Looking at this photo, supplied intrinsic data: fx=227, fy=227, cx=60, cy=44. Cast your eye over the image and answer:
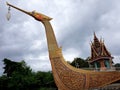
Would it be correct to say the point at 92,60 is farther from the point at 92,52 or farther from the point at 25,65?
the point at 25,65

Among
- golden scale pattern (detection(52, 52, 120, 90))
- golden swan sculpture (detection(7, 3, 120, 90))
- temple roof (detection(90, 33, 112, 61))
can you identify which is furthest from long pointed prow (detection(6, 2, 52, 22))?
temple roof (detection(90, 33, 112, 61))

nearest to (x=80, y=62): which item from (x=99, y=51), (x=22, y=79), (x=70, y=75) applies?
(x=22, y=79)

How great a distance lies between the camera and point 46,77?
26.5m

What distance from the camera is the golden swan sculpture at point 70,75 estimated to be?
42.3 feet

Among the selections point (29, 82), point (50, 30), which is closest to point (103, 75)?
point (50, 30)

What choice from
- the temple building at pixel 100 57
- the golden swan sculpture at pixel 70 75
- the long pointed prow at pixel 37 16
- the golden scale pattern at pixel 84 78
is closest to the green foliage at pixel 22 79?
the temple building at pixel 100 57

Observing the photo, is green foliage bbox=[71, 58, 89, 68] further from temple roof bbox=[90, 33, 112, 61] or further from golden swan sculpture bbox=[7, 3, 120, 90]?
golden swan sculpture bbox=[7, 3, 120, 90]

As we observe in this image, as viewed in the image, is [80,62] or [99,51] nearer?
[99,51]

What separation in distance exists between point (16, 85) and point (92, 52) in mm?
9108

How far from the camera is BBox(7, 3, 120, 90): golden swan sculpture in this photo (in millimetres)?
12883

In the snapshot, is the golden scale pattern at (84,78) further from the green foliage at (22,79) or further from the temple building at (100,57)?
the green foliage at (22,79)

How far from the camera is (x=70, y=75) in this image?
1307 cm

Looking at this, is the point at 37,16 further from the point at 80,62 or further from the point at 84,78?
the point at 80,62

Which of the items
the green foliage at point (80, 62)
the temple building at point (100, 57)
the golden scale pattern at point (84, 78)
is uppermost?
the green foliage at point (80, 62)
